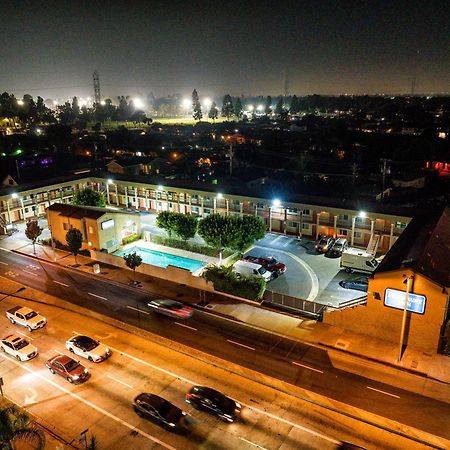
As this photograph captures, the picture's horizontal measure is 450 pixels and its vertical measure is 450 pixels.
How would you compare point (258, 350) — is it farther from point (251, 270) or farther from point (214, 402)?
point (251, 270)

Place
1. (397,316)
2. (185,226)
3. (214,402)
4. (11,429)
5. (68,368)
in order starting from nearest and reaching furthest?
(11,429), (214,402), (68,368), (397,316), (185,226)

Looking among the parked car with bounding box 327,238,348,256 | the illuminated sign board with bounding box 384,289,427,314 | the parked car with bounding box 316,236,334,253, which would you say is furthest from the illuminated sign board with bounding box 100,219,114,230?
the illuminated sign board with bounding box 384,289,427,314

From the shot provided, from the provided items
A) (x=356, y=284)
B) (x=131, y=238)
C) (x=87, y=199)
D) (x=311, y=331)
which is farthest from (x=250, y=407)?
(x=87, y=199)

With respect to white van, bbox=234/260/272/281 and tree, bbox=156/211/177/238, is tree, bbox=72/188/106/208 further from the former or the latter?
white van, bbox=234/260/272/281

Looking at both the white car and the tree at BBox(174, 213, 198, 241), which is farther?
the tree at BBox(174, 213, 198, 241)

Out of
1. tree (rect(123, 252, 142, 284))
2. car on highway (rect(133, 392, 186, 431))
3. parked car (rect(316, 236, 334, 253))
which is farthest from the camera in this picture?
parked car (rect(316, 236, 334, 253))

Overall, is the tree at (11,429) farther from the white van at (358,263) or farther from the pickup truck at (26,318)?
the white van at (358,263)

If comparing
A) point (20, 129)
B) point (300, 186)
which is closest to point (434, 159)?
point (300, 186)
